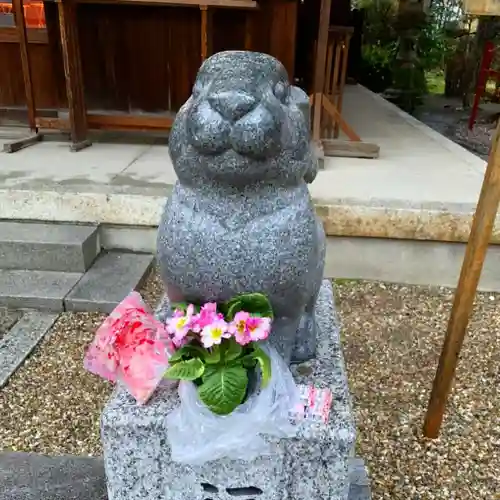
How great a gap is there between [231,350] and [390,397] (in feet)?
4.69

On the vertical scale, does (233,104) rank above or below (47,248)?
above

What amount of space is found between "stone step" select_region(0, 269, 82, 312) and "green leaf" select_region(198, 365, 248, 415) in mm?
1994

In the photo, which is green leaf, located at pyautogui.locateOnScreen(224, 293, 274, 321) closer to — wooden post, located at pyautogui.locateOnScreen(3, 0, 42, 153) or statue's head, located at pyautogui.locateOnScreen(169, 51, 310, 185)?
statue's head, located at pyautogui.locateOnScreen(169, 51, 310, 185)

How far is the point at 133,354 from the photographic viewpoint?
138cm

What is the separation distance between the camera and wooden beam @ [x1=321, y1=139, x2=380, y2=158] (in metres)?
4.39

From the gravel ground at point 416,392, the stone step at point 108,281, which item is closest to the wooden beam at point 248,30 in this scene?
the stone step at point 108,281

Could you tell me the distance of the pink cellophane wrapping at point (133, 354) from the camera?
1.39 meters

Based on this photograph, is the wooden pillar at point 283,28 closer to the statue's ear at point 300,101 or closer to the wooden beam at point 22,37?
the wooden beam at point 22,37

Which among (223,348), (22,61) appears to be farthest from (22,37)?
(223,348)

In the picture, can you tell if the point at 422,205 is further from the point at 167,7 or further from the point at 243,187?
the point at 167,7

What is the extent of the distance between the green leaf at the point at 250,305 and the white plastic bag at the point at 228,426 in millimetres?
148

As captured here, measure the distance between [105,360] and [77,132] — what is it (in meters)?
3.34

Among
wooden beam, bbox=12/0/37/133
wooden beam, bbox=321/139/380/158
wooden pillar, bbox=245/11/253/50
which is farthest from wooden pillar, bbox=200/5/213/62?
wooden beam, bbox=12/0/37/133

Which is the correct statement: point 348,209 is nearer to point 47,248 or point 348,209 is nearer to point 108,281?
point 108,281
